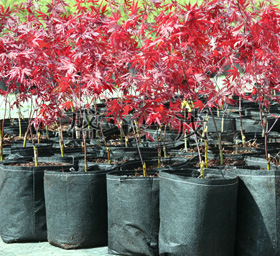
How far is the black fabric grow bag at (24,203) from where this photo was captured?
3727mm

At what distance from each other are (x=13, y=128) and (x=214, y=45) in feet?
12.3

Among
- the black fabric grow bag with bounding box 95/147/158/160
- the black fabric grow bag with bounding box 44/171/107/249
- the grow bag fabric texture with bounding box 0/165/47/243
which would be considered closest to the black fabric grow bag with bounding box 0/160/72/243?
the grow bag fabric texture with bounding box 0/165/47/243

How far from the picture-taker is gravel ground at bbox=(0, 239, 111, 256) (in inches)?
135

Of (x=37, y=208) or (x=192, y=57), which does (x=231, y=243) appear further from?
(x=37, y=208)

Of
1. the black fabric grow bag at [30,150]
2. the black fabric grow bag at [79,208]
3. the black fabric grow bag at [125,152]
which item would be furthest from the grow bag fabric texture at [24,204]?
the black fabric grow bag at [30,150]

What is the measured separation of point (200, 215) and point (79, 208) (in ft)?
3.18

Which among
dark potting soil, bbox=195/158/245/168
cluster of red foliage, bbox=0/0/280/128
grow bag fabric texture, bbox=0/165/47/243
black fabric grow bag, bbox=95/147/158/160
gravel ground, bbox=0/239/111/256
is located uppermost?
cluster of red foliage, bbox=0/0/280/128

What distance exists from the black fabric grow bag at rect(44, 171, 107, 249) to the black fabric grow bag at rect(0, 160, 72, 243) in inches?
8.9

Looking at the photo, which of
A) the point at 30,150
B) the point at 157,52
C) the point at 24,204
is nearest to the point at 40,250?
the point at 24,204

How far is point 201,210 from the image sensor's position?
2910mm

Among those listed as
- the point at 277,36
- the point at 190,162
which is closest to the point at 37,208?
the point at 190,162

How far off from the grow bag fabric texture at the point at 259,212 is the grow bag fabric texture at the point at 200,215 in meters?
0.09

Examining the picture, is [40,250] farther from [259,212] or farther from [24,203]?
[259,212]

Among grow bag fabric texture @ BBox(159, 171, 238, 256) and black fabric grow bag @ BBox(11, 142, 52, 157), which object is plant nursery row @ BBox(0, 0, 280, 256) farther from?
black fabric grow bag @ BBox(11, 142, 52, 157)
